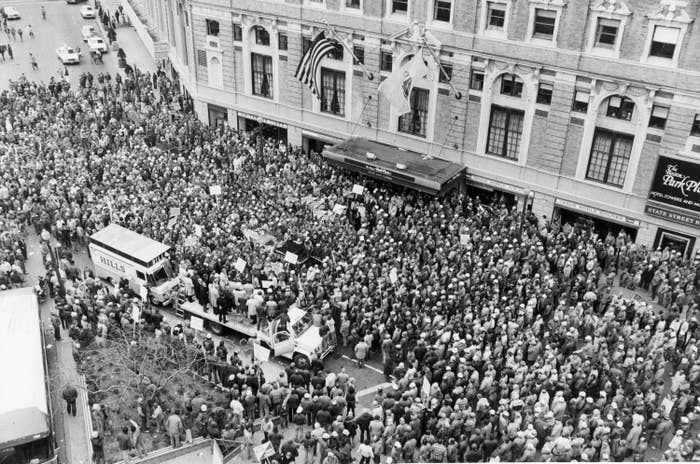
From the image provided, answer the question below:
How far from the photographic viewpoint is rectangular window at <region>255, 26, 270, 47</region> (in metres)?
45.2

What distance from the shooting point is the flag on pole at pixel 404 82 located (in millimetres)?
37375

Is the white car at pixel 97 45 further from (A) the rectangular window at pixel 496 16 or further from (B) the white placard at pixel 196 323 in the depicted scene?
(B) the white placard at pixel 196 323

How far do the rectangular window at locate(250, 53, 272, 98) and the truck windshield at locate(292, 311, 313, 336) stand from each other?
22.5m

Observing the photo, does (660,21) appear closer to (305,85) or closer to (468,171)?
(468,171)

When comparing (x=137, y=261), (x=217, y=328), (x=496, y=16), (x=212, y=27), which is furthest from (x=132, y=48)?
(x=217, y=328)

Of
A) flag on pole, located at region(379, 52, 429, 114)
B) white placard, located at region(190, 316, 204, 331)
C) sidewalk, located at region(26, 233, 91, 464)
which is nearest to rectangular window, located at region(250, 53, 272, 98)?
flag on pole, located at region(379, 52, 429, 114)

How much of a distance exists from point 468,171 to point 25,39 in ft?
189

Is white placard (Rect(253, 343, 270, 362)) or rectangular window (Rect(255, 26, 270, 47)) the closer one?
white placard (Rect(253, 343, 270, 362))

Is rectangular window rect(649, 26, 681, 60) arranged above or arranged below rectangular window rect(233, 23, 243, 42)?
above

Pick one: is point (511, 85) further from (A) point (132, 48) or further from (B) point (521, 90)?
(A) point (132, 48)

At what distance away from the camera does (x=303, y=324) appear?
93.6ft

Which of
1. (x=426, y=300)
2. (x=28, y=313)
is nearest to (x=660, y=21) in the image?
(x=426, y=300)

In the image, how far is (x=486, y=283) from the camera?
30.2 metres

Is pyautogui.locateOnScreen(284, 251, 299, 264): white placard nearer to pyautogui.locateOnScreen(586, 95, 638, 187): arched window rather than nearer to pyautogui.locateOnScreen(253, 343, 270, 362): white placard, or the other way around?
pyautogui.locateOnScreen(253, 343, 270, 362): white placard
